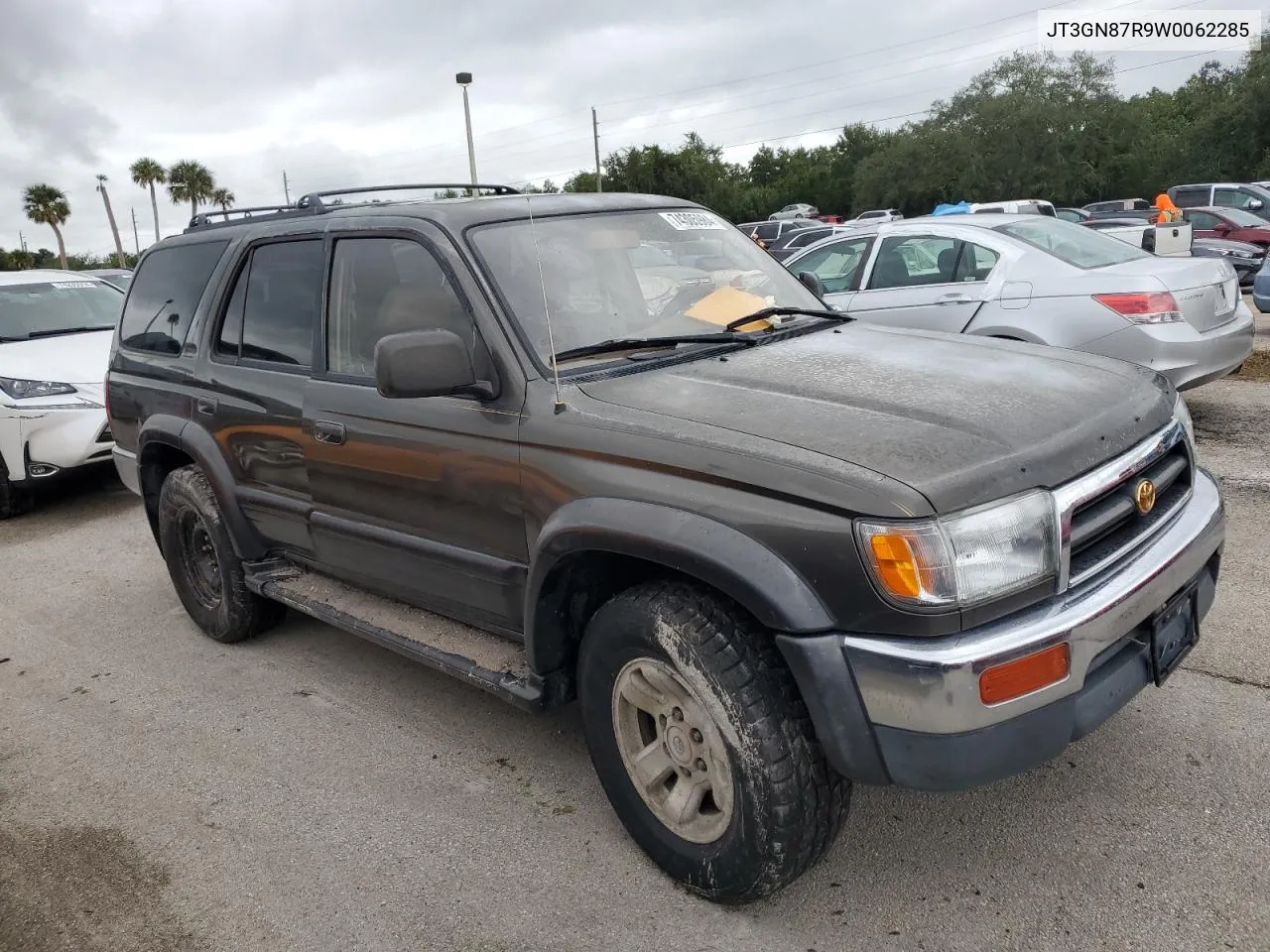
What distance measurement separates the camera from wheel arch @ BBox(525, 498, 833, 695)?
2.27 meters

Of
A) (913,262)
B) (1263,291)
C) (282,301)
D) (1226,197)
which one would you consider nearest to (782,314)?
(282,301)

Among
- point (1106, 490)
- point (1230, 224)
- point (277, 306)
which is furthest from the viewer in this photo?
point (1230, 224)

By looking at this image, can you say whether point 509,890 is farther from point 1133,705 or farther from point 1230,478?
point 1230,478

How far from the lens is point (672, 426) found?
257 cm

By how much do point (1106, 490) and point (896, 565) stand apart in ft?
2.33

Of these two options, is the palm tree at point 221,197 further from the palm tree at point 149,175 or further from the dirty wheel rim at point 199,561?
the dirty wheel rim at point 199,561

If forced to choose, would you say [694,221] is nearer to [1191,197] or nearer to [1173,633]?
[1173,633]

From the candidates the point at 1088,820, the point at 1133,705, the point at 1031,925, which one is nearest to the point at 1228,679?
the point at 1133,705

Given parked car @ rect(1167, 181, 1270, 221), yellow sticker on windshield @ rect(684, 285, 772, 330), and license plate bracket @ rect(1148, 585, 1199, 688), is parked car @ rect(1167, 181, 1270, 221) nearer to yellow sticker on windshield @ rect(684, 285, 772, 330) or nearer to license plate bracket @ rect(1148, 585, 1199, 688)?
yellow sticker on windshield @ rect(684, 285, 772, 330)

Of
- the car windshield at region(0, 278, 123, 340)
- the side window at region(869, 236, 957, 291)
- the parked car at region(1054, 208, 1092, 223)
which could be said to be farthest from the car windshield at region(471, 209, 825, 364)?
the parked car at region(1054, 208, 1092, 223)

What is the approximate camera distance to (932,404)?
2605 millimetres

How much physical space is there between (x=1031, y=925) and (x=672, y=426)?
151cm

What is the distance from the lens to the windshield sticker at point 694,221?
3.83m

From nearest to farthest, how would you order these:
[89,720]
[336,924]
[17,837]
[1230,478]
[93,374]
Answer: [336,924] < [17,837] < [89,720] < [1230,478] < [93,374]
